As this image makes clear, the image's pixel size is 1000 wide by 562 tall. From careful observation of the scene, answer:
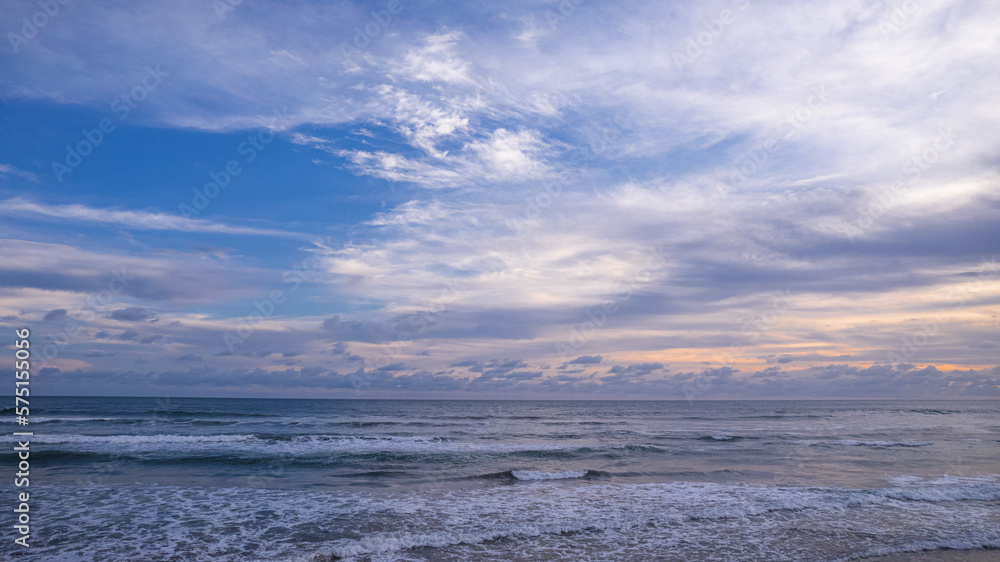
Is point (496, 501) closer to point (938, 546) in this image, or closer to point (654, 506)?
point (654, 506)

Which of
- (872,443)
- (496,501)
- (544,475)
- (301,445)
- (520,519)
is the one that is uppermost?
(520,519)

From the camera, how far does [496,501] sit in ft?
48.4

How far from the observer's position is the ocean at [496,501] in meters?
10.6

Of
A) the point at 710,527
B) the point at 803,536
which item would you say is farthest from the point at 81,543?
the point at 803,536

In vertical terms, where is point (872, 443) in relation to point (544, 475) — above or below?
below

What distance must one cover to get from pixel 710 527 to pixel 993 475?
52.8 feet

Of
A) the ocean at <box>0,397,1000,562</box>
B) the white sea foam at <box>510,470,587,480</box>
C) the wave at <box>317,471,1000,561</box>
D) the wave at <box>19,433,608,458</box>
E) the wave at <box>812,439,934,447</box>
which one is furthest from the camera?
the wave at <box>812,439,934,447</box>

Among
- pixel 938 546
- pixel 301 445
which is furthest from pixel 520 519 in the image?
pixel 301 445

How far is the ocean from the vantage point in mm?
10586

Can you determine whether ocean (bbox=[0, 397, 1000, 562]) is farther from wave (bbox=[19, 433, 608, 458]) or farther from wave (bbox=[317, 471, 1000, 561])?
wave (bbox=[19, 433, 608, 458])

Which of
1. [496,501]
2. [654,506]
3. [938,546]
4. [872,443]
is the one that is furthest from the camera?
[872,443]

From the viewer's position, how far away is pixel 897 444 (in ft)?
101

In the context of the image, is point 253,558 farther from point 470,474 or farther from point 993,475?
point 993,475

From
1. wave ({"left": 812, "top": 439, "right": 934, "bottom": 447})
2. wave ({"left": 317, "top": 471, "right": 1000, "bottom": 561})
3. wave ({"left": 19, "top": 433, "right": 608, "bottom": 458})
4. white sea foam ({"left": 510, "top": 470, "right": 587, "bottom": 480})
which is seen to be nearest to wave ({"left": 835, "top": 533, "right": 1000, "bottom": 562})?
wave ({"left": 317, "top": 471, "right": 1000, "bottom": 561})
